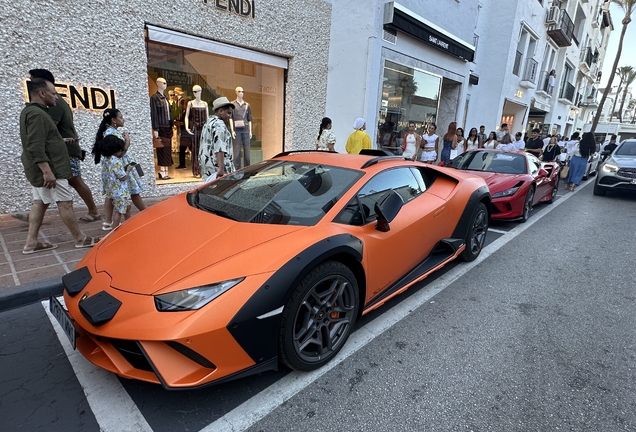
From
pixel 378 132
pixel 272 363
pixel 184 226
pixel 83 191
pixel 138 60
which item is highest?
pixel 138 60

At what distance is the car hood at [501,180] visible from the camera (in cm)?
551

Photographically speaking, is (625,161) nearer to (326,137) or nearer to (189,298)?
(326,137)

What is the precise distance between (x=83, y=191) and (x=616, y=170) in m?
11.4

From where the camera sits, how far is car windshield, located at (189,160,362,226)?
2285 mm

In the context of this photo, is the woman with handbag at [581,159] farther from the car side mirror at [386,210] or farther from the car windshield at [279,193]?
the car windshield at [279,193]

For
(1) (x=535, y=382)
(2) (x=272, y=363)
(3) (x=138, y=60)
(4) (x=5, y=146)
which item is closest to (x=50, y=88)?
(4) (x=5, y=146)

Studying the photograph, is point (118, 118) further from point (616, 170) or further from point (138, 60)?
point (616, 170)

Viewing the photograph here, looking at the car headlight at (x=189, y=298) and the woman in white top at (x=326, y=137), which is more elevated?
the woman in white top at (x=326, y=137)

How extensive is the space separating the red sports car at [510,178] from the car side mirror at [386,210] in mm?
3904

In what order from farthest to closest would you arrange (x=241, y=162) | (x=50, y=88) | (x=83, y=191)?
1. (x=241, y=162)
2. (x=83, y=191)
3. (x=50, y=88)

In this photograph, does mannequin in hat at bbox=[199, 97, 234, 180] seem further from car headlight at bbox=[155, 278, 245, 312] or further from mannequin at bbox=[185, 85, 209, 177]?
mannequin at bbox=[185, 85, 209, 177]

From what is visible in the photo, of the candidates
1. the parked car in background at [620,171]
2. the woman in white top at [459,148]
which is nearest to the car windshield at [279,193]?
the woman in white top at [459,148]

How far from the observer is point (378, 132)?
9086 mm

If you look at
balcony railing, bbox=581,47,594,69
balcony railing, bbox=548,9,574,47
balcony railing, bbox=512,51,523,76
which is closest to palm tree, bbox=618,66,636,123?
balcony railing, bbox=581,47,594,69
